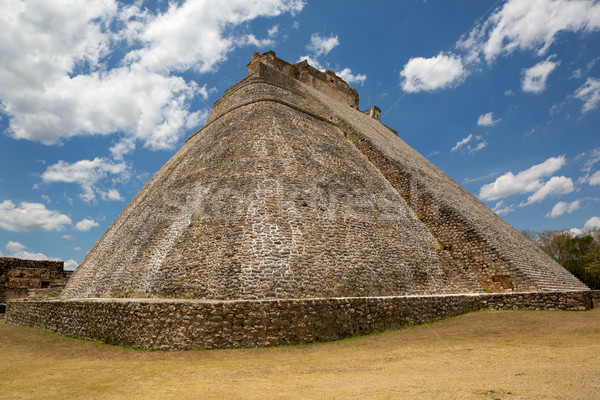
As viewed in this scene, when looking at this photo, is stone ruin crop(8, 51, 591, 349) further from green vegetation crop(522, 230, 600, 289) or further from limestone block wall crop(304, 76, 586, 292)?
green vegetation crop(522, 230, 600, 289)

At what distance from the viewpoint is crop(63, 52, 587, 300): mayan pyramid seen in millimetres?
8430

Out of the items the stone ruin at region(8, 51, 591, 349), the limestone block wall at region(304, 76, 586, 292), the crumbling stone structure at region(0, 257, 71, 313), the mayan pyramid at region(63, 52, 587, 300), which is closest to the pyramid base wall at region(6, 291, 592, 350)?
the stone ruin at region(8, 51, 591, 349)

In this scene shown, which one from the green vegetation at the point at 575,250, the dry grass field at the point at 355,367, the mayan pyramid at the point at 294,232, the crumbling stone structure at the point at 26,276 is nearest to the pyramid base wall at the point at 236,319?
the dry grass field at the point at 355,367

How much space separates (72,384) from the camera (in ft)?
16.0

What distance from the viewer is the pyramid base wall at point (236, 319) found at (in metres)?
6.83

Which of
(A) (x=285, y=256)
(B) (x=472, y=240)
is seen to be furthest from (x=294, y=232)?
(B) (x=472, y=240)

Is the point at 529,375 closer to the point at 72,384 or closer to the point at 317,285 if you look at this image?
the point at 317,285

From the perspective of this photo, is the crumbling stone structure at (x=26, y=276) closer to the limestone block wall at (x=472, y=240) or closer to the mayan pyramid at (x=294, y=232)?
the mayan pyramid at (x=294, y=232)

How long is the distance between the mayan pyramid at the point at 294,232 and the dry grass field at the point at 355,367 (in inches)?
63.8

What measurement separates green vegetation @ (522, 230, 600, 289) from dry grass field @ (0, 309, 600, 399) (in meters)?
23.5

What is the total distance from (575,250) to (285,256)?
31.6 metres

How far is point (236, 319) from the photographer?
22.7ft

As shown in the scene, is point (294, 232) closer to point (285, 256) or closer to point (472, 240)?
point (285, 256)

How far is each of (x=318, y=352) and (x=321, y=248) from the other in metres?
2.87
